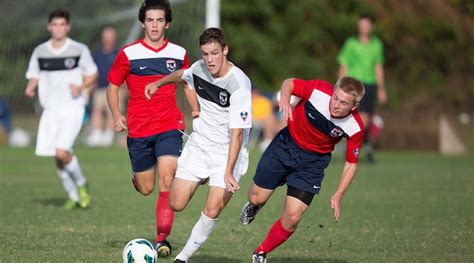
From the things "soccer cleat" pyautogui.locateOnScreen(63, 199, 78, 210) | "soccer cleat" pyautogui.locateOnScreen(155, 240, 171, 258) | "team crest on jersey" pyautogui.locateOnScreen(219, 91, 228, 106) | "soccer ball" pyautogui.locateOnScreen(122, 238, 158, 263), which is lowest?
"soccer cleat" pyautogui.locateOnScreen(63, 199, 78, 210)

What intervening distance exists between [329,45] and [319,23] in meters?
0.72

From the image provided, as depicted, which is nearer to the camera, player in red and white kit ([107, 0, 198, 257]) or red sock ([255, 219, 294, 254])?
red sock ([255, 219, 294, 254])

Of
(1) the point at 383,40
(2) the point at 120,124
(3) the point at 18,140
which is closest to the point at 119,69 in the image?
(2) the point at 120,124

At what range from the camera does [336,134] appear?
8047 millimetres

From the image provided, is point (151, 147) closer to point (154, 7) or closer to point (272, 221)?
point (154, 7)

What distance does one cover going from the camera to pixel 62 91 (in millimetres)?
12164

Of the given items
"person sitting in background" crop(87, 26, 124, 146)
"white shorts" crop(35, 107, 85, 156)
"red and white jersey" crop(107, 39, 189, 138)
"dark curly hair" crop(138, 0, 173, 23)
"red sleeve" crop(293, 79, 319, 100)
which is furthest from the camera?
"person sitting in background" crop(87, 26, 124, 146)

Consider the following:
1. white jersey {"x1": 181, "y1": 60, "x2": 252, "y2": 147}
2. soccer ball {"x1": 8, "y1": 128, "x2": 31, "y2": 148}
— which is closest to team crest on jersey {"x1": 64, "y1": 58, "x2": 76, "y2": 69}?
white jersey {"x1": 181, "y1": 60, "x2": 252, "y2": 147}

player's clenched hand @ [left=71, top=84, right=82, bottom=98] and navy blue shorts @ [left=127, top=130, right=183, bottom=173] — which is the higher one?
player's clenched hand @ [left=71, top=84, right=82, bottom=98]

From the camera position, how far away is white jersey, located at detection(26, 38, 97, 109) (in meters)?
12.1

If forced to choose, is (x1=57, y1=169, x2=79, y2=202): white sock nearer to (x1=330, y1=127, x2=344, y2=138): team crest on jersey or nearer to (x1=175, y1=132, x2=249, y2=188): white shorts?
(x1=175, y1=132, x2=249, y2=188): white shorts

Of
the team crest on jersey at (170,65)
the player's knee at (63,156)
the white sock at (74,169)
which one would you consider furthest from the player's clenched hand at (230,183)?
the white sock at (74,169)

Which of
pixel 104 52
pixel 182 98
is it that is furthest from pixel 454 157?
pixel 104 52

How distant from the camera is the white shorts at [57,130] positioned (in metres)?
12.0
